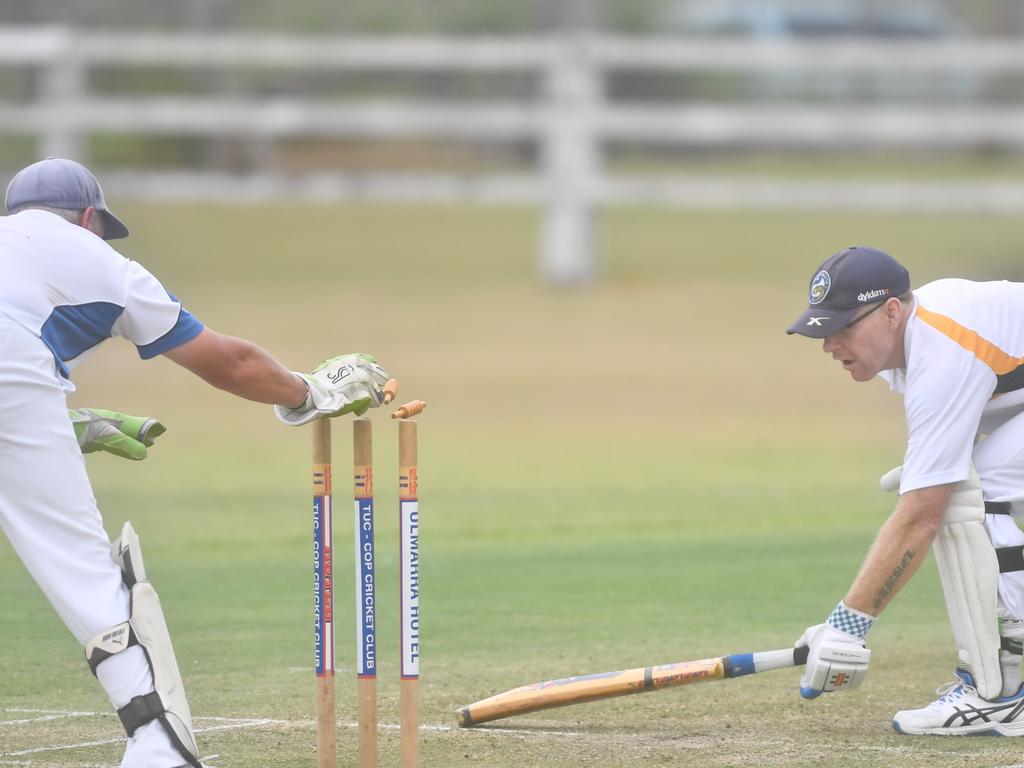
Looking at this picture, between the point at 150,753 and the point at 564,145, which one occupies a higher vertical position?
the point at 564,145

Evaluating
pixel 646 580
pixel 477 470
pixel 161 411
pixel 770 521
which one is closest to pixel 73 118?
pixel 161 411

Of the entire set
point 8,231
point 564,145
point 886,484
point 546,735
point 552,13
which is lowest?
point 546,735

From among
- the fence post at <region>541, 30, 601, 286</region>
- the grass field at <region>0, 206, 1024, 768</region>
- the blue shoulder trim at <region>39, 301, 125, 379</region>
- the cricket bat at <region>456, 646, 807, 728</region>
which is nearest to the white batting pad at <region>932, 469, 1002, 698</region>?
the grass field at <region>0, 206, 1024, 768</region>

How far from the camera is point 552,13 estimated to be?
71.0 feet

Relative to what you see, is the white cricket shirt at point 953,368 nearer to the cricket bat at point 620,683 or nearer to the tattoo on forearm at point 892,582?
the tattoo on forearm at point 892,582

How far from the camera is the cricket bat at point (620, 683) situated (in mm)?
5465

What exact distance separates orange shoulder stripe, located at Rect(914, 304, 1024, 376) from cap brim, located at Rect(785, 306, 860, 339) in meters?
0.24

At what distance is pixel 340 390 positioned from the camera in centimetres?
534

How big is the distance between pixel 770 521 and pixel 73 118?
12209mm

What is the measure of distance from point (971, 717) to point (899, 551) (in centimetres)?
68

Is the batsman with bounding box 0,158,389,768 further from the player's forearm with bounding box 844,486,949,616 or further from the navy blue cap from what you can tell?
the player's forearm with bounding box 844,486,949,616

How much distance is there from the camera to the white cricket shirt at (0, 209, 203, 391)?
4.80 metres

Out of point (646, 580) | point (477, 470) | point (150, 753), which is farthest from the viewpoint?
point (477, 470)

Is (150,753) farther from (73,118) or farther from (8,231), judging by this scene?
→ (73,118)
